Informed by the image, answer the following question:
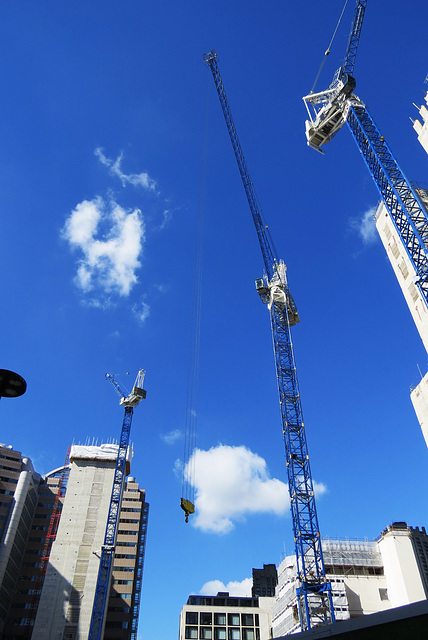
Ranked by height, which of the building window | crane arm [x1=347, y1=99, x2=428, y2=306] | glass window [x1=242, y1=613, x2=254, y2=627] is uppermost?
crane arm [x1=347, y1=99, x2=428, y2=306]

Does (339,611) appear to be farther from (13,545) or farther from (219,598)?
(13,545)

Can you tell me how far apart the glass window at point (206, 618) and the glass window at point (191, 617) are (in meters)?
1.56

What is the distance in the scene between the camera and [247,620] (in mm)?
116875

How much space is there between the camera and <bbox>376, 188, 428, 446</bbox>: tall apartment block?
2539 inches

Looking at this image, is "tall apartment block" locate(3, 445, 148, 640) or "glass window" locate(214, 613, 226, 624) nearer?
"tall apartment block" locate(3, 445, 148, 640)

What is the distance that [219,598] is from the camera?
Answer: 122000 millimetres

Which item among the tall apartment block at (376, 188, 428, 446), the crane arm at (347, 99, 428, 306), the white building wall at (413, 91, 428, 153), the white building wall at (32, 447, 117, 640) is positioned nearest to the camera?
the crane arm at (347, 99, 428, 306)

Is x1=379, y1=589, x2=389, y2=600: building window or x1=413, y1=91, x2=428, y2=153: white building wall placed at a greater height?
x1=413, y1=91, x2=428, y2=153: white building wall

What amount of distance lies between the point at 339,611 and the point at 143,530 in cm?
8997

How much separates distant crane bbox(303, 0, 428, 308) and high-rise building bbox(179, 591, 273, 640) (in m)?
110

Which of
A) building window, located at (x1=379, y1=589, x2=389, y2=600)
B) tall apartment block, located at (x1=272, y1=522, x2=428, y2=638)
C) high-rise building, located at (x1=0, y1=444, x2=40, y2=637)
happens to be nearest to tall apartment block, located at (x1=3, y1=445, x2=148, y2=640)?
high-rise building, located at (x1=0, y1=444, x2=40, y2=637)

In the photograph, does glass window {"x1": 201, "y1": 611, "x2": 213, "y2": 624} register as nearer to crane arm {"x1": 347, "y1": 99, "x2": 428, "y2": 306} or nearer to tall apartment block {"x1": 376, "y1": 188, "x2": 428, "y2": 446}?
tall apartment block {"x1": 376, "y1": 188, "x2": 428, "y2": 446}

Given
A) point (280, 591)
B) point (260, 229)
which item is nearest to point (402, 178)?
point (260, 229)

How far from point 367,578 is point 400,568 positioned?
21.0 feet
